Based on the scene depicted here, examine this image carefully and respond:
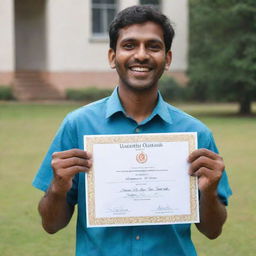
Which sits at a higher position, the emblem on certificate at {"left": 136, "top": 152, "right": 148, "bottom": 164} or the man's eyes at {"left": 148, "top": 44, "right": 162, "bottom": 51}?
the man's eyes at {"left": 148, "top": 44, "right": 162, "bottom": 51}

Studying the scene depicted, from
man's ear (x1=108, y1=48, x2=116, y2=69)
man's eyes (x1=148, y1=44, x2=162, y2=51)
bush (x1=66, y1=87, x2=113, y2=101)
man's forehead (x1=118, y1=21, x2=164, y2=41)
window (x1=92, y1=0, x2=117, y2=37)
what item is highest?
window (x1=92, y1=0, x2=117, y2=37)

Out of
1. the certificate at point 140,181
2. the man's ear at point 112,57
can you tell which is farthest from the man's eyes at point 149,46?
the certificate at point 140,181

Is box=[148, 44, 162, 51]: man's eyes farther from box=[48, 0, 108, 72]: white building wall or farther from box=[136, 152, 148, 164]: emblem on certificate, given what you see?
box=[48, 0, 108, 72]: white building wall

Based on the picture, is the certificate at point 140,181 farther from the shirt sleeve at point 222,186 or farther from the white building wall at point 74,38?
the white building wall at point 74,38

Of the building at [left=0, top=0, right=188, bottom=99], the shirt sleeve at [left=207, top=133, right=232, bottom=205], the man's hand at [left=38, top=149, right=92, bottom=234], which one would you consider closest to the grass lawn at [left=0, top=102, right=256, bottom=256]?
the shirt sleeve at [left=207, top=133, right=232, bottom=205]

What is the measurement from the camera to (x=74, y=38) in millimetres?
29250

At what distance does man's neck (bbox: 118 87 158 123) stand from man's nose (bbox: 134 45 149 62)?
153mm

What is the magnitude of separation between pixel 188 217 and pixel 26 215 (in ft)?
16.5

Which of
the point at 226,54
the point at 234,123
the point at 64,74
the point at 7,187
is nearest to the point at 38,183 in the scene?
the point at 7,187

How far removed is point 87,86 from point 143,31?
26281 millimetres

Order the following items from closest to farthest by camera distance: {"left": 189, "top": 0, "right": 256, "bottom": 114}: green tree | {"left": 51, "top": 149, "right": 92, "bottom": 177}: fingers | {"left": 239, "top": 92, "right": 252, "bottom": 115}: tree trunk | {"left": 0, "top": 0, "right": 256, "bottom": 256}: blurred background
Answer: {"left": 51, "top": 149, "right": 92, "bottom": 177}: fingers, {"left": 0, "top": 0, "right": 256, "bottom": 256}: blurred background, {"left": 189, "top": 0, "right": 256, "bottom": 114}: green tree, {"left": 239, "top": 92, "right": 252, "bottom": 115}: tree trunk

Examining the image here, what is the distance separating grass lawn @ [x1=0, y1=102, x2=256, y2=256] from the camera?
6.44 meters

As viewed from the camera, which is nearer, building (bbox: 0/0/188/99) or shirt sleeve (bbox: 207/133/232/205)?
shirt sleeve (bbox: 207/133/232/205)

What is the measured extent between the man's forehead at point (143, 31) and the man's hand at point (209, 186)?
0.53 m
